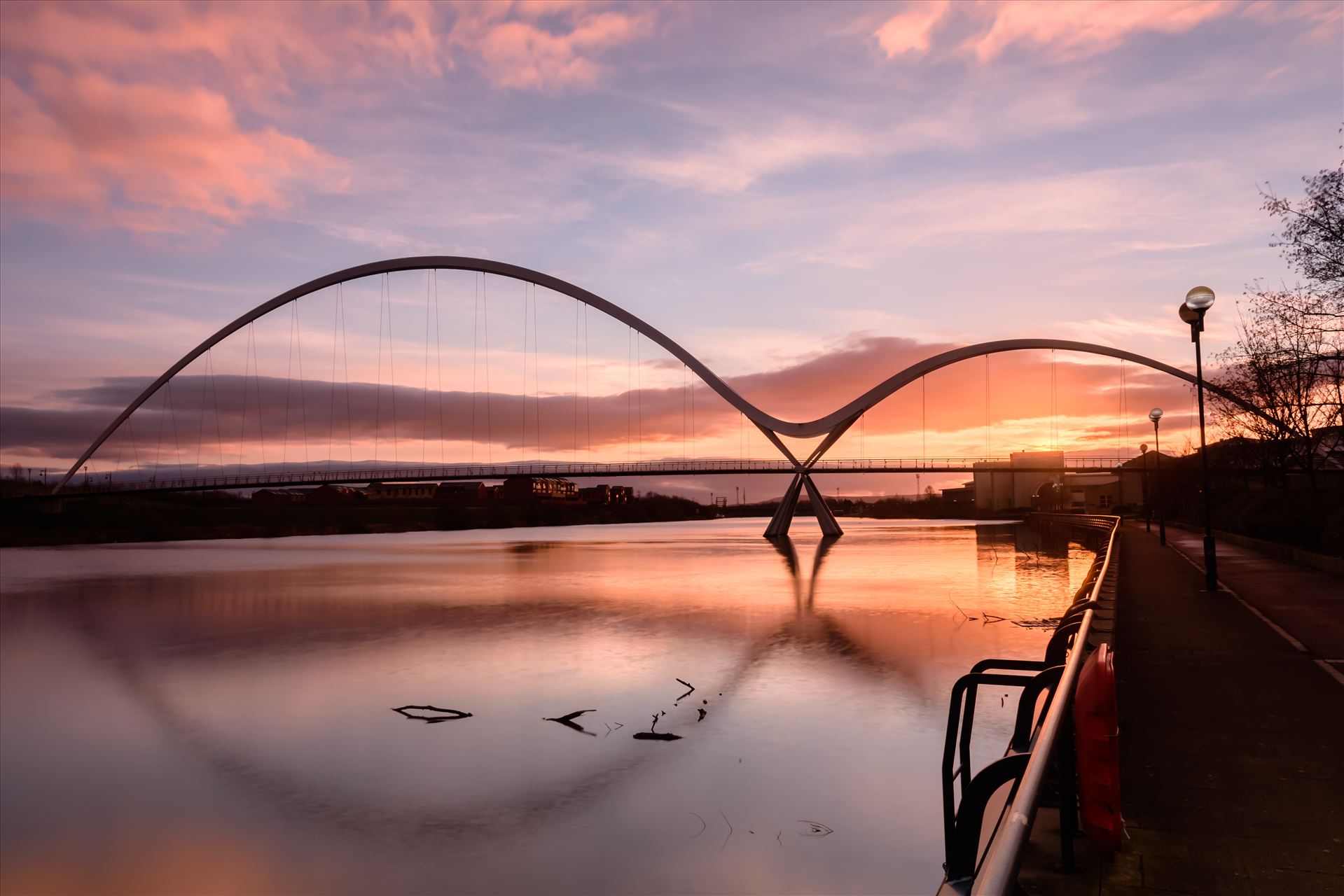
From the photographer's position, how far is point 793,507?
276ft

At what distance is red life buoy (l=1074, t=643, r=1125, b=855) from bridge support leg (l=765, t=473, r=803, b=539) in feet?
245

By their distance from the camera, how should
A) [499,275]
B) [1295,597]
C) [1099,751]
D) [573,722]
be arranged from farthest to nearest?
Result: [499,275]
[1295,597]
[573,722]
[1099,751]

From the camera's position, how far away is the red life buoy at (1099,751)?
15.6 feet

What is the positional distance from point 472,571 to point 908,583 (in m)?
22.2

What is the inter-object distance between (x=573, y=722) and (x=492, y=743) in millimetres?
1424

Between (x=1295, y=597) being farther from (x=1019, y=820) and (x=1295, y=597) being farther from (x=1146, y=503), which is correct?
(x=1146, y=503)

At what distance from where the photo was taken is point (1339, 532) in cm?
2269

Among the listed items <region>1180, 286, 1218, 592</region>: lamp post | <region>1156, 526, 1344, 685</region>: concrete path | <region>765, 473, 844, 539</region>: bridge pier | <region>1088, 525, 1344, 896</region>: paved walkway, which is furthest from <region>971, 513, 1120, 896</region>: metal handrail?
<region>765, 473, 844, 539</region>: bridge pier

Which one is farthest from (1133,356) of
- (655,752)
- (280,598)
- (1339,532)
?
(655,752)

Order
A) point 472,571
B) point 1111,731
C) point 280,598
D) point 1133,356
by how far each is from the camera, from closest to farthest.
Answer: point 1111,731, point 280,598, point 472,571, point 1133,356

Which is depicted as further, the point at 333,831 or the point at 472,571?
the point at 472,571

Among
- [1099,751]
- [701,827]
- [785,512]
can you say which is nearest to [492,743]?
[701,827]

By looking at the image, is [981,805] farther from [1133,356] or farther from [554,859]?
[1133,356]

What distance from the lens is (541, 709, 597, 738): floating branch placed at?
12633 mm
